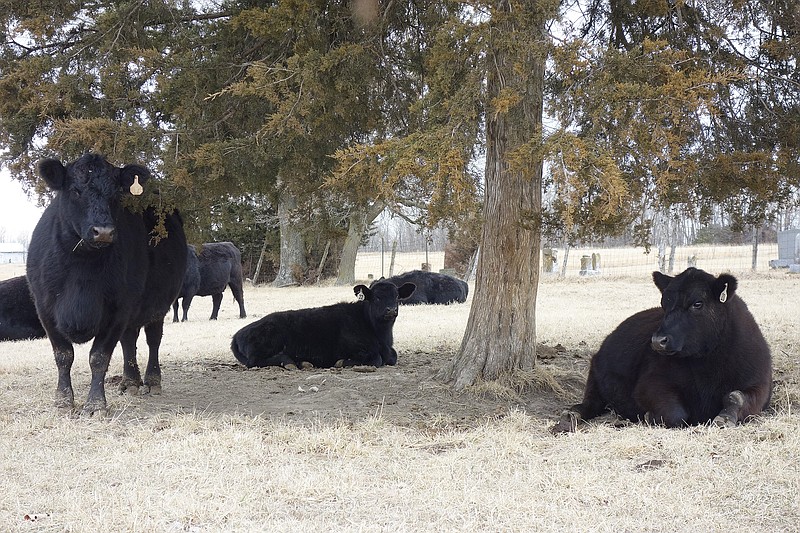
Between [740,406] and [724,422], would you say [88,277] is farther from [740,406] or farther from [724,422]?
[740,406]

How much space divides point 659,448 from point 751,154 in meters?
3.35

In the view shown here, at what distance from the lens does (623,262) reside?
139 ft

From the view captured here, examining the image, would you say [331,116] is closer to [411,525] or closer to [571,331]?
[411,525]

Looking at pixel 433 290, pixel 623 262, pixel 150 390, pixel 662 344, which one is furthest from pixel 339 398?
pixel 623 262

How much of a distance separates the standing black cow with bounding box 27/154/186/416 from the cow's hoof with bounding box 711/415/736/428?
17.5 ft

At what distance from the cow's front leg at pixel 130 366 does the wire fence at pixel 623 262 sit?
25.5m

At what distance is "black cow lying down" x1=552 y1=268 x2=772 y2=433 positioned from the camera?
6273mm

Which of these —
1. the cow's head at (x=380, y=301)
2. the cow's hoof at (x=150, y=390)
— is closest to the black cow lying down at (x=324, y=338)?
the cow's head at (x=380, y=301)

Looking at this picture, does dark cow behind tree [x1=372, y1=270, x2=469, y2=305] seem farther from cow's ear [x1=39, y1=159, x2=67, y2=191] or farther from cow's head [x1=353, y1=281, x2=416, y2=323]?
cow's ear [x1=39, y1=159, x2=67, y2=191]

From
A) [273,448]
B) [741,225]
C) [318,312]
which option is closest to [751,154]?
[741,225]

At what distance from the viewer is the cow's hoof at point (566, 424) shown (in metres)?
6.29

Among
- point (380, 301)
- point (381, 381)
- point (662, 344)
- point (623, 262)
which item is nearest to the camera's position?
point (662, 344)

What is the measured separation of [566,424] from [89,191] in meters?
4.73

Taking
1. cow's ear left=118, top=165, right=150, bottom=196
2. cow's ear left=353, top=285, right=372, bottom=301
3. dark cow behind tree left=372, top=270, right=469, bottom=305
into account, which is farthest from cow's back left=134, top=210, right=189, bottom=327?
dark cow behind tree left=372, top=270, right=469, bottom=305
